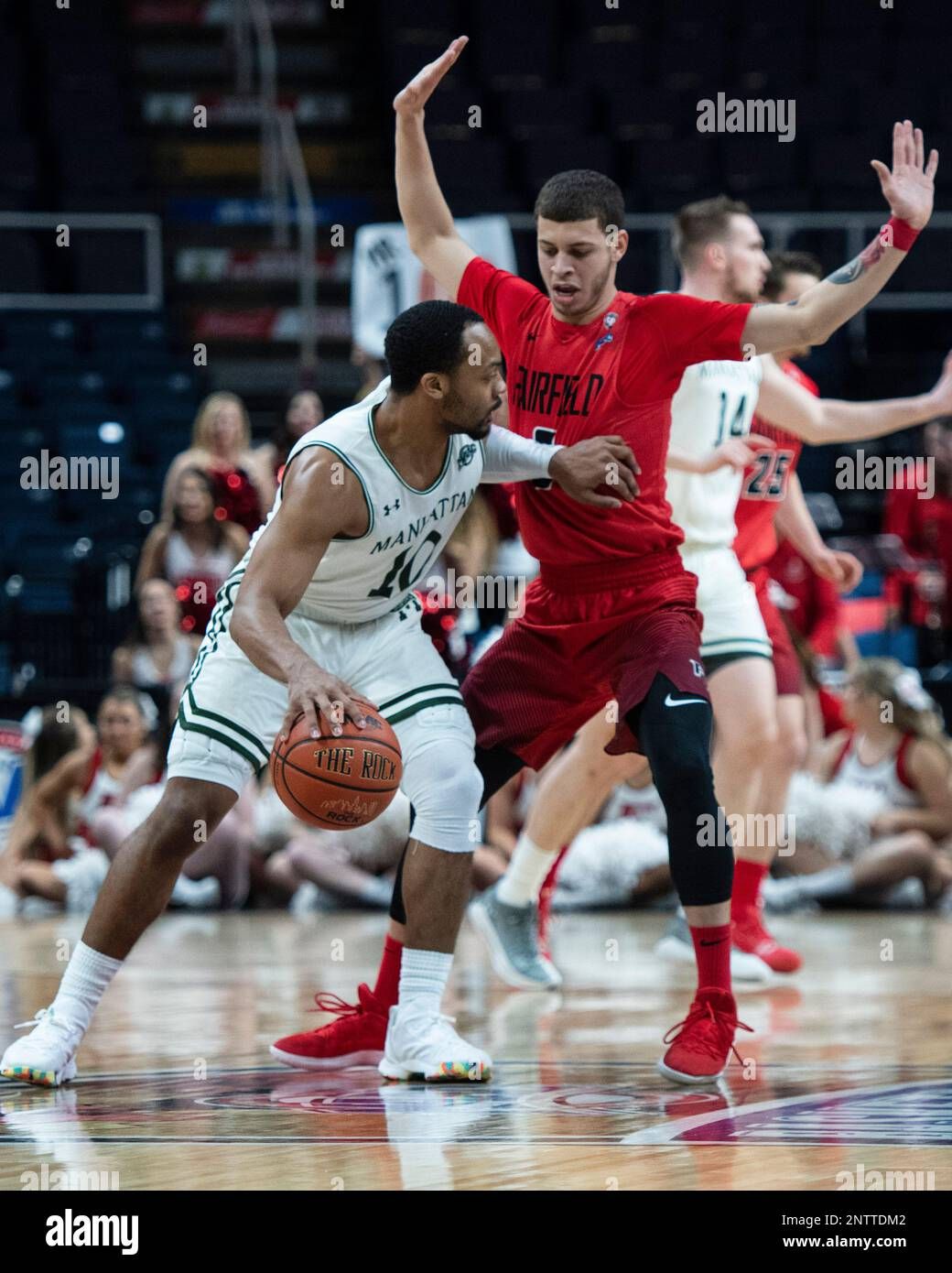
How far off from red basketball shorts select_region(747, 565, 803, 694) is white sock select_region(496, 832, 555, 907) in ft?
3.94

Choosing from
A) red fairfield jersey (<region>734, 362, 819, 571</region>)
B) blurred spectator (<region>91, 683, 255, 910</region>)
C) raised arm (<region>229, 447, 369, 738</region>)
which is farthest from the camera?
blurred spectator (<region>91, 683, 255, 910</region>)

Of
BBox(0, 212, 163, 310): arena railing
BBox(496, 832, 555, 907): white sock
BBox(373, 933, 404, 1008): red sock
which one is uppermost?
BBox(0, 212, 163, 310): arena railing

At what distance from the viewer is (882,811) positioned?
831 cm

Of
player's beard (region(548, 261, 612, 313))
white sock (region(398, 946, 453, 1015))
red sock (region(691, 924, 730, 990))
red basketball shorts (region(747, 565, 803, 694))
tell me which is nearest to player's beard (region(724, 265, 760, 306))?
red basketball shorts (region(747, 565, 803, 694))

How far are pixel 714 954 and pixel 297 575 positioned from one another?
1166 millimetres

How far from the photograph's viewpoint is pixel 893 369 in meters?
11.8

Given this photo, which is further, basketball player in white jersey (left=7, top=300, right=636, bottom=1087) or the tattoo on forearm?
the tattoo on forearm

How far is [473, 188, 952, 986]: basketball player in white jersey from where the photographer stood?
543cm

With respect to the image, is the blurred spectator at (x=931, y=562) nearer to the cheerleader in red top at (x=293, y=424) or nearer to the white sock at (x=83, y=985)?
the cheerleader in red top at (x=293, y=424)

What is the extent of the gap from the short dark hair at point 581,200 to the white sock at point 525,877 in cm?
192

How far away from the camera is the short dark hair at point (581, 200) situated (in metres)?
4.13

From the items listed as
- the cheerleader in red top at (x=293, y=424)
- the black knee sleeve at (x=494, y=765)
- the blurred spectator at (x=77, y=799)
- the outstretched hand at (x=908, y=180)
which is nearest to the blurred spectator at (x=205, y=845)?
the blurred spectator at (x=77, y=799)

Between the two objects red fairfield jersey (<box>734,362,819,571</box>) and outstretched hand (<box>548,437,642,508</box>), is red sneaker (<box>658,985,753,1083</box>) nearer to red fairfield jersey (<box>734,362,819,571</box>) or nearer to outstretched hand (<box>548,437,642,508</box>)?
outstretched hand (<box>548,437,642,508</box>)
